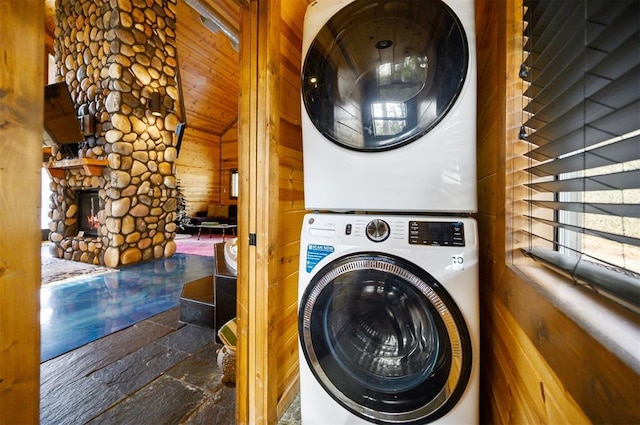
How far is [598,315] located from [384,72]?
3.01 feet

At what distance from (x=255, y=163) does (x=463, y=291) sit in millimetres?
938

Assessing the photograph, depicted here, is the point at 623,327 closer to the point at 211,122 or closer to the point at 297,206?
the point at 297,206

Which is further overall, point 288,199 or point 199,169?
point 199,169

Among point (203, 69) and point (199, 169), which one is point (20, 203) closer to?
point (203, 69)

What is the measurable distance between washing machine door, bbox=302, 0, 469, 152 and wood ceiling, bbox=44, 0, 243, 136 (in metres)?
4.60

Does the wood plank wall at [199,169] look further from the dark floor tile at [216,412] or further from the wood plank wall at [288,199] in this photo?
the dark floor tile at [216,412]

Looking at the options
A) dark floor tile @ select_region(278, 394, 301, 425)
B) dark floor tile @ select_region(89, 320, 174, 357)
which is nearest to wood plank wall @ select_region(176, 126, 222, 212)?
dark floor tile @ select_region(89, 320, 174, 357)

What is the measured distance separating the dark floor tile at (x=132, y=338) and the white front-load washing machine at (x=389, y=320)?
59.0 inches

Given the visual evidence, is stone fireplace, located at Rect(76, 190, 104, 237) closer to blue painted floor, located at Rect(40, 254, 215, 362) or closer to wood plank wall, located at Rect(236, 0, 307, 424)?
blue painted floor, located at Rect(40, 254, 215, 362)

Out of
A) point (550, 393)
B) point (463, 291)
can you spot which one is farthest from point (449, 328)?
point (550, 393)

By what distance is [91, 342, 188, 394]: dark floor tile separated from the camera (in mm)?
1534

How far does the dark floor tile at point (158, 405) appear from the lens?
1291 millimetres

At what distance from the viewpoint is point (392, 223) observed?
0.99 meters

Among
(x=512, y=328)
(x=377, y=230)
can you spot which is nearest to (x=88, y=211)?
(x=377, y=230)
